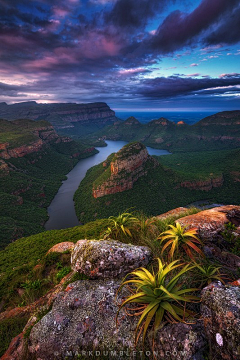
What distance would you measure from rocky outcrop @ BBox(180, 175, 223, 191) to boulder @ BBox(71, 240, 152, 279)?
85.9m

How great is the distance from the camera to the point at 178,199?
3041 inches

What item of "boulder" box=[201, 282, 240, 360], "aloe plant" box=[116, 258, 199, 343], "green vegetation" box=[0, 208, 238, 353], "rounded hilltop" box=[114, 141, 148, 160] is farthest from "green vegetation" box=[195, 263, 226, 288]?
"rounded hilltop" box=[114, 141, 148, 160]

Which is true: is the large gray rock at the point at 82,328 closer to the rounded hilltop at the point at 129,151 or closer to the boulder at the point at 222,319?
the boulder at the point at 222,319

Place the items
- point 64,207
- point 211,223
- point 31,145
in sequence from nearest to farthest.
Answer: point 211,223
point 64,207
point 31,145

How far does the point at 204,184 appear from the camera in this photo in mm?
87062

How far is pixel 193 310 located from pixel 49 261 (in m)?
9.06

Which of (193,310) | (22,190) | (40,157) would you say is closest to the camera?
(193,310)

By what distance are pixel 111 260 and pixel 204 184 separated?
9565cm

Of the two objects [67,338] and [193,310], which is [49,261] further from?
[193,310]

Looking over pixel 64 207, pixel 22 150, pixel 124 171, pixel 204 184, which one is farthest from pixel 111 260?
pixel 22 150

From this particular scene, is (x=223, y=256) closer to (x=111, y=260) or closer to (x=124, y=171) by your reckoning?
(x=111, y=260)

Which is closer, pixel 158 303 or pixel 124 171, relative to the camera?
pixel 158 303

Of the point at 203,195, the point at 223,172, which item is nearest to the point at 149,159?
the point at 203,195

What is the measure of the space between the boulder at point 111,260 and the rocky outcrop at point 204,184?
8591cm
